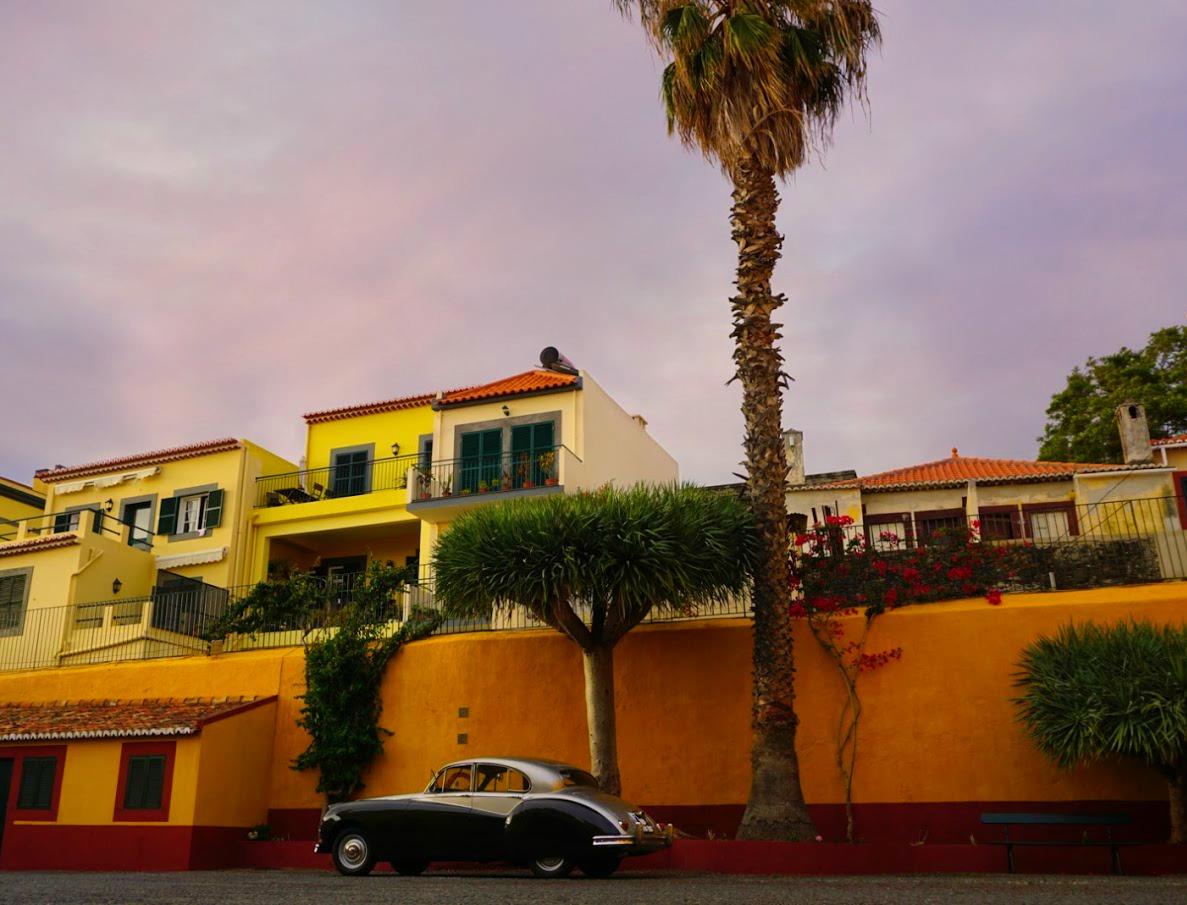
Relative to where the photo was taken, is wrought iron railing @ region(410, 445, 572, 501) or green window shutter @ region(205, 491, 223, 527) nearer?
wrought iron railing @ region(410, 445, 572, 501)

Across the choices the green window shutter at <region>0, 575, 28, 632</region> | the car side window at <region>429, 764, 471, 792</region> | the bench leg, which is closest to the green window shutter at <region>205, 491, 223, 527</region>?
the green window shutter at <region>0, 575, 28, 632</region>

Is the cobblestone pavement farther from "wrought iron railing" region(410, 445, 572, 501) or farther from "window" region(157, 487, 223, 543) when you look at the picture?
"window" region(157, 487, 223, 543)

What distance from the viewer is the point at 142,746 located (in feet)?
58.7

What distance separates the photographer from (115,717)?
62.8 ft

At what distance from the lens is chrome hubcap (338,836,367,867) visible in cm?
1383

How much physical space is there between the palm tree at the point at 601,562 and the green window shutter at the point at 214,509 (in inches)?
682

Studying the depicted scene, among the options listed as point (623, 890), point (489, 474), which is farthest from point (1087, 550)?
point (489, 474)

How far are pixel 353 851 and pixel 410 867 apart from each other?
30.1 inches

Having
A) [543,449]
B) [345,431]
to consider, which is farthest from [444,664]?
[345,431]

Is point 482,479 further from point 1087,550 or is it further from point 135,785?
point 1087,550

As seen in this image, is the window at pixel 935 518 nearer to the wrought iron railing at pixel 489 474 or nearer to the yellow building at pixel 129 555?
the wrought iron railing at pixel 489 474

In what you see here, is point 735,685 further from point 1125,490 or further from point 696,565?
point 1125,490

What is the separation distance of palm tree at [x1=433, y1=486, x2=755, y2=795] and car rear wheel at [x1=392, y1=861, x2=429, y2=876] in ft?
8.86

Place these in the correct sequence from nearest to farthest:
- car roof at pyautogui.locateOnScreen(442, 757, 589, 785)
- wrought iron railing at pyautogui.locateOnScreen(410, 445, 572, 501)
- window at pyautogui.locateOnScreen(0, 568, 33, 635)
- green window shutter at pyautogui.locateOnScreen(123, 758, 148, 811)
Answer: car roof at pyautogui.locateOnScreen(442, 757, 589, 785) < green window shutter at pyautogui.locateOnScreen(123, 758, 148, 811) < wrought iron railing at pyautogui.locateOnScreen(410, 445, 572, 501) < window at pyautogui.locateOnScreen(0, 568, 33, 635)
